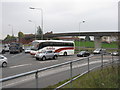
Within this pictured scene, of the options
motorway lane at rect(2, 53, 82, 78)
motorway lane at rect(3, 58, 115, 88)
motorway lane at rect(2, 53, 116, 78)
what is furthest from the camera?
motorway lane at rect(2, 53, 82, 78)

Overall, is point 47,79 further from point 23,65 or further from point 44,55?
point 44,55

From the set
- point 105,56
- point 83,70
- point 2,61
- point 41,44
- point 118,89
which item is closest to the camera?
point 118,89

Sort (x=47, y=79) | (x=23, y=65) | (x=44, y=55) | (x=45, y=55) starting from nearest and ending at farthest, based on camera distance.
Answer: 1. (x=47, y=79)
2. (x=23, y=65)
3. (x=44, y=55)
4. (x=45, y=55)

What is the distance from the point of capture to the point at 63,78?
21.4ft

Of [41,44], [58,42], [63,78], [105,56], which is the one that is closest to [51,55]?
[41,44]

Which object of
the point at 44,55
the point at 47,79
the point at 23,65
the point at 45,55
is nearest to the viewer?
the point at 47,79

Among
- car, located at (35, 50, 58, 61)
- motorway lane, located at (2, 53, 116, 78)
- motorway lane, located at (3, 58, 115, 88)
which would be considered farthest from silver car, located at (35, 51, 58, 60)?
motorway lane, located at (3, 58, 115, 88)

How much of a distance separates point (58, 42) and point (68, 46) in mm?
2941

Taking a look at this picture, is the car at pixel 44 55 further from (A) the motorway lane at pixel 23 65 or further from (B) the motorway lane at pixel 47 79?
(B) the motorway lane at pixel 47 79

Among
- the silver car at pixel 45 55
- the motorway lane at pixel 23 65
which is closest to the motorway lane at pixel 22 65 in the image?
the motorway lane at pixel 23 65

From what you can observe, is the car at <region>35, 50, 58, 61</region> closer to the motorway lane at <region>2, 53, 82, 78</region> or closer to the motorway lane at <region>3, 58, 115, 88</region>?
the motorway lane at <region>2, 53, 82, 78</region>

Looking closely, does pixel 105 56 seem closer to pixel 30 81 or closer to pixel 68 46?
pixel 30 81

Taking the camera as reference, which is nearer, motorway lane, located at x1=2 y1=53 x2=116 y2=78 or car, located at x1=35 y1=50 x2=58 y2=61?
motorway lane, located at x1=2 y1=53 x2=116 y2=78

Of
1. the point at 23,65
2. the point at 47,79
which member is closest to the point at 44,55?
the point at 23,65
